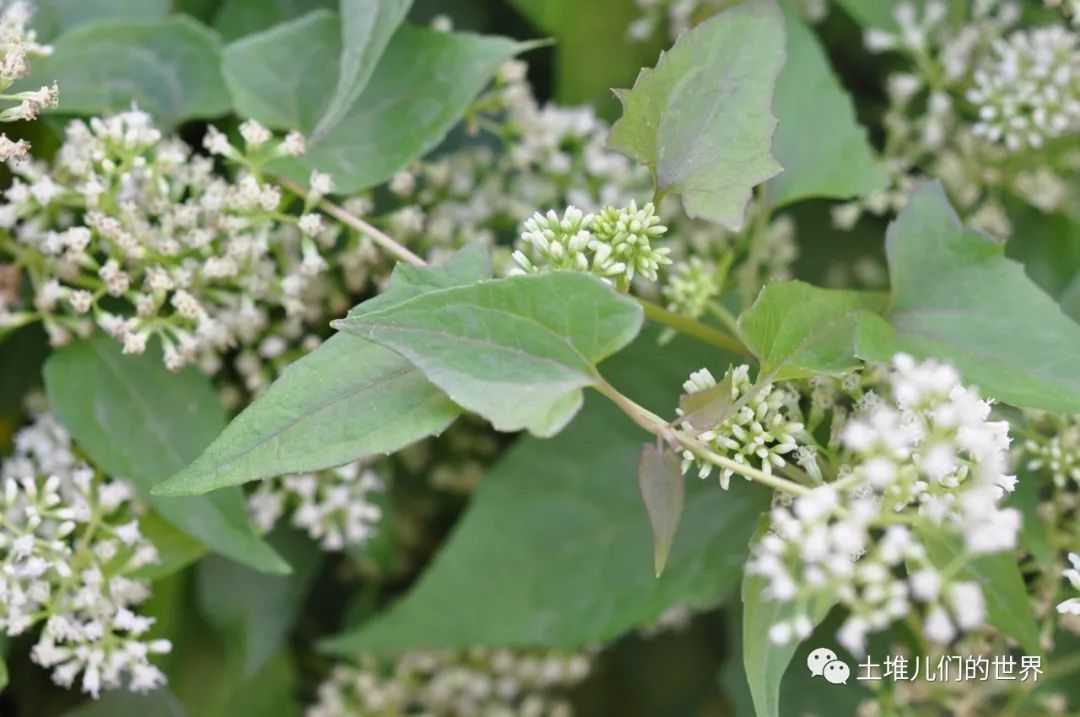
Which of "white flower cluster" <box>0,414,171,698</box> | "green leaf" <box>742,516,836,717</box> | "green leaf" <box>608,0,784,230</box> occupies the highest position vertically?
"green leaf" <box>608,0,784,230</box>

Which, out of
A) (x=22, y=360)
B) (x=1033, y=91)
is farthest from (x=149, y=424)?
(x=1033, y=91)

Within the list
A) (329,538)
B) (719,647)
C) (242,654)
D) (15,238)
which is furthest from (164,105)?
(719,647)

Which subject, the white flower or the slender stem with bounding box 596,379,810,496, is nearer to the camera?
the slender stem with bounding box 596,379,810,496

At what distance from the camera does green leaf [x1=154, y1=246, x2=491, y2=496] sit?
0.63m

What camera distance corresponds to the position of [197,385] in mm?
900

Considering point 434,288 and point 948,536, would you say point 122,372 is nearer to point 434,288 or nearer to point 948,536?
point 434,288

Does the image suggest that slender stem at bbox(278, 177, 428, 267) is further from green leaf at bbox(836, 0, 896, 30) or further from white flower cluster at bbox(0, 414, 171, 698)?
green leaf at bbox(836, 0, 896, 30)

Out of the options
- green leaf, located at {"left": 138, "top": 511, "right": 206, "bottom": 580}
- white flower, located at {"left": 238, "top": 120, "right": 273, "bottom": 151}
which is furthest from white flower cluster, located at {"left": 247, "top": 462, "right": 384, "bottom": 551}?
white flower, located at {"left": 238, "top": 120, "right": 273, "bottom": 151}

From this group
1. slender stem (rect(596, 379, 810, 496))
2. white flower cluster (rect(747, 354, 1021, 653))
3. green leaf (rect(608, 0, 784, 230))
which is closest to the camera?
white flower cluster (rect(747, 354, 1021, 653))

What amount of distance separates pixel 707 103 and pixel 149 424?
497 millimetres

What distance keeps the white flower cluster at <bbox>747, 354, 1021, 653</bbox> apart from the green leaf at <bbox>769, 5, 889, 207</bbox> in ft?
1.26

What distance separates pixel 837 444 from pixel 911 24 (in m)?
0.58

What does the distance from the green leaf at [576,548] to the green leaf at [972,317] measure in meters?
0.19

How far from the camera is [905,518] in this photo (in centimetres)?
54
